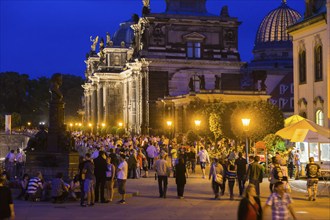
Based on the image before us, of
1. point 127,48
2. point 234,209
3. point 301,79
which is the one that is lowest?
point 234,209

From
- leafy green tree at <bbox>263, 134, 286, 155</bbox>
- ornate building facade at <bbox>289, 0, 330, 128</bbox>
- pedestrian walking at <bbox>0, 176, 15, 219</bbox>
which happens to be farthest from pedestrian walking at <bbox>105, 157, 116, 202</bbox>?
ornate building facade at <bbox>289, 0, 330, 128</bbox>

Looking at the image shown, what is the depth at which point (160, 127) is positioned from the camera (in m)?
80.4

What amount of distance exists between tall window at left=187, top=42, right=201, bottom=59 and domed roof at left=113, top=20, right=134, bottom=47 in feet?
103

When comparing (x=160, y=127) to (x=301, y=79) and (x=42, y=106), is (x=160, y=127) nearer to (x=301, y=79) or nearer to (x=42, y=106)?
(x=301, y=79)

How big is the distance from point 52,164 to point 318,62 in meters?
21.7

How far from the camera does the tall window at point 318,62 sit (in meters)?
42.7

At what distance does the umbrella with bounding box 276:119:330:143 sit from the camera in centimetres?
2955

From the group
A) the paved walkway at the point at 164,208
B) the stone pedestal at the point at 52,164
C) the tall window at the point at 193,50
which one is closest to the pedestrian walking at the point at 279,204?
the paved walkway at the point at 164,208

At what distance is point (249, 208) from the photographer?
12523mm

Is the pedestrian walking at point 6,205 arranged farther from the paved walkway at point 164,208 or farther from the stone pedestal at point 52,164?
the stone pedestal at point 52,164

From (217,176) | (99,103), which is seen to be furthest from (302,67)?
(99,103)

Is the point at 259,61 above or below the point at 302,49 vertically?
above

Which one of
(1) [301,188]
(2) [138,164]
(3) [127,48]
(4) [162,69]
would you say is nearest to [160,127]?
(4) [162,69]

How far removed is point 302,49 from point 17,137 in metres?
71.3
